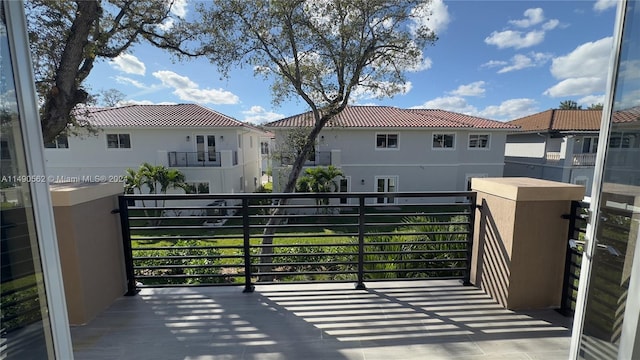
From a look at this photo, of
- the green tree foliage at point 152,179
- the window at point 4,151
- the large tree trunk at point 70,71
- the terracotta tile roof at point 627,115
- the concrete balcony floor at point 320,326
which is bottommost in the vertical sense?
the concrete balcony floor at point 320,326

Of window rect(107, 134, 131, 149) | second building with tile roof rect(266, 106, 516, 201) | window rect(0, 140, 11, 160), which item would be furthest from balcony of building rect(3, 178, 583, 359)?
window rect(107, 134, 131, 149)

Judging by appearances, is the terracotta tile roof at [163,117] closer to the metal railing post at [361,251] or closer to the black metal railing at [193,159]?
the black metal railing at [193,159]

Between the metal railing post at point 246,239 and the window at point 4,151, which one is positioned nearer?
the window at point 4,151

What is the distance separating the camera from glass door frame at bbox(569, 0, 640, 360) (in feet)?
3.60

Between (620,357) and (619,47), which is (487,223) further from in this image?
(619,47)

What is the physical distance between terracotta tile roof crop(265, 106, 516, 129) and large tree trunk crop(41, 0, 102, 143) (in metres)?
7.75

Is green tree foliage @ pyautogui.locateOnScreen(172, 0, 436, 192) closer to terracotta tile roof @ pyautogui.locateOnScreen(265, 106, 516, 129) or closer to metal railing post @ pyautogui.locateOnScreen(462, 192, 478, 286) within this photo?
metal railing post @ pyautogui.locateOnScreen(462, 192, 478, 286)

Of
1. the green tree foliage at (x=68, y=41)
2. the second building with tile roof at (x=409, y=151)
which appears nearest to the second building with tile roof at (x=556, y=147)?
the second building with tile roof at (x=409, y=151)

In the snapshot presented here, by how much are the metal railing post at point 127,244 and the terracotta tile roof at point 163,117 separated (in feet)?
34.0

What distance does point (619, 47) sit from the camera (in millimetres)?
1146

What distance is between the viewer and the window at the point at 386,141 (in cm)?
1295

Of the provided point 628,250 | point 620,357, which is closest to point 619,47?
point 628,250

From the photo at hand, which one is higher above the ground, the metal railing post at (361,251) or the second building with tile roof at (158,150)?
the second building with tile roof at (158,150)

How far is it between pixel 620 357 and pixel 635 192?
69 centimetres
